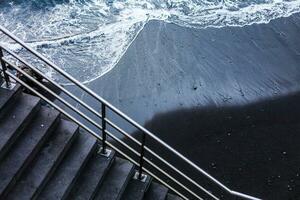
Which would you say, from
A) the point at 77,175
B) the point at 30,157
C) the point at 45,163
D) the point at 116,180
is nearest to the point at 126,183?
the point at 116,180

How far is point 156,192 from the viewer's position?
255 inches

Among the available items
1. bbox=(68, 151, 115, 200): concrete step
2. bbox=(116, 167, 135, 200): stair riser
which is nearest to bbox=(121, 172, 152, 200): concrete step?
bbox=(116, 167, 135, 200): stair riser

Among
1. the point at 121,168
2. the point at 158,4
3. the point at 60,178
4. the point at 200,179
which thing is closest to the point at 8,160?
the point at 60,178

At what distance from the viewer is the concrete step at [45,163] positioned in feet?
17.0

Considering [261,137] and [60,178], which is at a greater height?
[261,137]

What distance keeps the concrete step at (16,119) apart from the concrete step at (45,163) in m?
0.42

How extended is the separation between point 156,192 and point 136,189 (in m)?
0.42

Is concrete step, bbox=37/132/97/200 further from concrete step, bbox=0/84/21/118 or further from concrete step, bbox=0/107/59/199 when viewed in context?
concrete step, bbox=0/84/21/118

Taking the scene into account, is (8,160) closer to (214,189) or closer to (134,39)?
(214,189)

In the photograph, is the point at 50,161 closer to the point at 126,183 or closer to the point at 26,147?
the point at 26,147

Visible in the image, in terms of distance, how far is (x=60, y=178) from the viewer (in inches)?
218

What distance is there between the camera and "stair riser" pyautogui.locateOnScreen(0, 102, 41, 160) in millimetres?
5271

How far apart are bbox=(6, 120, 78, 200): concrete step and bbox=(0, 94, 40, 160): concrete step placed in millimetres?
417

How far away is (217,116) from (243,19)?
5.61m
